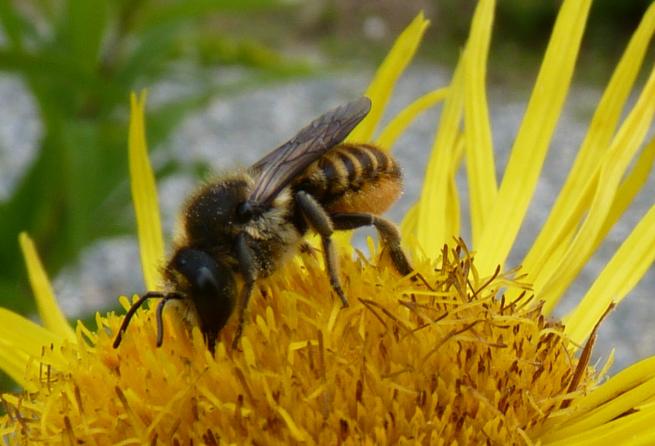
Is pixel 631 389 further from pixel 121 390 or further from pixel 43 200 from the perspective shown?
pixel 43 200

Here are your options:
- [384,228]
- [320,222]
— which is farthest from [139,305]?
[384,228]

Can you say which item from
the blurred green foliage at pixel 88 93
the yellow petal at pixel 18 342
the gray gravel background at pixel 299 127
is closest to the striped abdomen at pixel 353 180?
the yellow petal at pixel 18 342

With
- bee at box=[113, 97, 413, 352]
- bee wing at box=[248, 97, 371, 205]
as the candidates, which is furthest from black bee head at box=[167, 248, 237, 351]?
bee wing at box=[248, 97, 371, 205]

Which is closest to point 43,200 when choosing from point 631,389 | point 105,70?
point 105,70

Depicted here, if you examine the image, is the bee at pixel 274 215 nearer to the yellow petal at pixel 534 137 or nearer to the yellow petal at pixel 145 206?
the yellow petal at pixel 534 137

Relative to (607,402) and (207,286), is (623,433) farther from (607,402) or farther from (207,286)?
(207,286)

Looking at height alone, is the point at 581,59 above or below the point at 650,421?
above

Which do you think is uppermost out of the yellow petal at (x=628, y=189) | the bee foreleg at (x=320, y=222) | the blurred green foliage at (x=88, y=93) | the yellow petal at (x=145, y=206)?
the blurred green foliage at (x=88, y=93)
